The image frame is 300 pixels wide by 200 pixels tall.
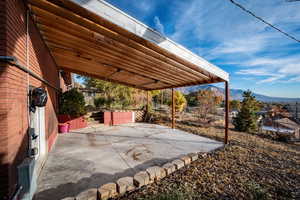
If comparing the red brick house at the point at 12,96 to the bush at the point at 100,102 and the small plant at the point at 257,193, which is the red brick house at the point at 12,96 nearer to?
the small plant at the point at 257,193

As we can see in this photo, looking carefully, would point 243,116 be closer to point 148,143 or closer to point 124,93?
point 148,143

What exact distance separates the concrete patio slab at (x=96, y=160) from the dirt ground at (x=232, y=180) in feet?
2.12

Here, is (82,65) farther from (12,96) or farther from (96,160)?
(12,96)

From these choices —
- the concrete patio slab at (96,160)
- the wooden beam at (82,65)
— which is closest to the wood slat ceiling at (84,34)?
the wooden beam at (82,65)

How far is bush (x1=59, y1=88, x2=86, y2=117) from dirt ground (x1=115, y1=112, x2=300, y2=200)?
5.55m

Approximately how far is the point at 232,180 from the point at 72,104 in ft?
22.4

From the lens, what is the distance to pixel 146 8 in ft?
16.1

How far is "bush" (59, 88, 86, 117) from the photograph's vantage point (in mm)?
6402

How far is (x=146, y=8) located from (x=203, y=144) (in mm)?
5506

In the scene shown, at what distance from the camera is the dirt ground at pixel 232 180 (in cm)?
222

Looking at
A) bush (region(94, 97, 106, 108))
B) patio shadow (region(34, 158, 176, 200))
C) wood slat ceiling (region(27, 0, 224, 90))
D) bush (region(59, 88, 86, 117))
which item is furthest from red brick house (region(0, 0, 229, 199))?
bush (region(94, 97, 106, 108))

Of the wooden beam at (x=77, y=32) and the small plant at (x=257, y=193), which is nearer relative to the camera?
the small plant at (x=257, y=193)

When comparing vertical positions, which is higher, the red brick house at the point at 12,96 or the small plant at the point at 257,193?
the red brick house at the point at 12,96

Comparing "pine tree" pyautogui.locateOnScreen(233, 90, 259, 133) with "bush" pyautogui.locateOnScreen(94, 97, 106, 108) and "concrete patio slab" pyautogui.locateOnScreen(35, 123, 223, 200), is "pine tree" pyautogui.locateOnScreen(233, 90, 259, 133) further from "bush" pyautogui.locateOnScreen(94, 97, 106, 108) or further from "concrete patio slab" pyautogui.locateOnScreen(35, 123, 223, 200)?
"bush" pyautogui.locateOnScreen(94, 97, 106, 108)
